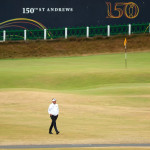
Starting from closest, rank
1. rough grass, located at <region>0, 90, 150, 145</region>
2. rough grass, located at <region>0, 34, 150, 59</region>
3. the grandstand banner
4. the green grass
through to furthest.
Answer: rough grass, located at <region>0, 90, 150, 145</region> → the green grass → rough grass, located at <region>0, 34, 150, 59</region> → the grandstand banner

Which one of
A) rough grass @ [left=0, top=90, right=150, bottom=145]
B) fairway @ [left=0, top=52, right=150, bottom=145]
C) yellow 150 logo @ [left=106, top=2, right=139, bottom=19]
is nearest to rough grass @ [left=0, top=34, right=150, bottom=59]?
fairway @ [left=0, top=52, right=150, bottom=145]

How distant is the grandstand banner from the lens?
168 feet

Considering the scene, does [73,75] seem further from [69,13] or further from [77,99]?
[69,13]

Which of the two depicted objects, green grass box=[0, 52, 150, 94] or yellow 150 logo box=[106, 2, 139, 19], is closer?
green grass box=[0, 52, 150, 94]

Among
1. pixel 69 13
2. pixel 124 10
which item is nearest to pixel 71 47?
pixel 69 13

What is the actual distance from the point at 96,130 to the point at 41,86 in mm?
14461

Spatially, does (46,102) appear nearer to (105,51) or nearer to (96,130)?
(96,130)

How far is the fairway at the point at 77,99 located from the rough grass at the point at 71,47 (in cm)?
234

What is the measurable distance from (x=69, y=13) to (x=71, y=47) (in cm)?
423

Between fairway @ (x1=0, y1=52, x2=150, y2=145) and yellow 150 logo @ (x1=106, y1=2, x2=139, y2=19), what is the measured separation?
8.56 m

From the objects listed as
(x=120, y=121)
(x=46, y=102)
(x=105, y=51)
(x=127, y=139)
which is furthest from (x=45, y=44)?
(x=127, y=139)

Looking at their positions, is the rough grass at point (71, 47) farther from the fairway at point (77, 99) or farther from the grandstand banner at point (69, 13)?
Answer: the fairway at point (77, 99)

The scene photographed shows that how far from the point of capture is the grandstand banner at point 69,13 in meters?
51.3

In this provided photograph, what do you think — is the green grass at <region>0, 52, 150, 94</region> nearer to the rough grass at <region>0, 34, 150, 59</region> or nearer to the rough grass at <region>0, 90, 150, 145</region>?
the rough grass at <region>0, 90, 150, 145</region>
